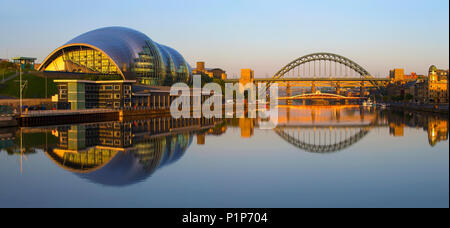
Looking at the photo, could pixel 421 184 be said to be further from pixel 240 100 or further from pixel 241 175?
pixel 240 100

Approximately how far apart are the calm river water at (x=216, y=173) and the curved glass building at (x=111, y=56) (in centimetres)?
5190

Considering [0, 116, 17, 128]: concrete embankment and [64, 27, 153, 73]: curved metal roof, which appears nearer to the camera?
[0, 116, 17, 128]: concrete embankment

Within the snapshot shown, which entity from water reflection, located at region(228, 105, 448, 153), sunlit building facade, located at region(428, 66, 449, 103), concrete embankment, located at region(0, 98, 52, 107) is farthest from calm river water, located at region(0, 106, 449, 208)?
sunlit building facade, located at region(428, 66, 449, 103)

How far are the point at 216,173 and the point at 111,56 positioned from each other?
219ft

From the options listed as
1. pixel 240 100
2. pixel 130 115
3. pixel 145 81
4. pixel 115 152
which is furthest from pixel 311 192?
pixel 240 100

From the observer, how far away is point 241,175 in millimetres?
17953

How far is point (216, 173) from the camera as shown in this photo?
1842 cm

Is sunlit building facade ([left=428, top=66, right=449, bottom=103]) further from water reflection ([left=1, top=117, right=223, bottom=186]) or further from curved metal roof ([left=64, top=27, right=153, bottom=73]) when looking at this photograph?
water reflection ([left=1, top=117, right=223, bottom=186])

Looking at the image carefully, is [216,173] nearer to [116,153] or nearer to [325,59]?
[116,153]

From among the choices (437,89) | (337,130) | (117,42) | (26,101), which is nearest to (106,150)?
(337,130)

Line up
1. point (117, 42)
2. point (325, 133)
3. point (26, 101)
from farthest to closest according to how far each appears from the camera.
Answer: point (117, 42) < point (26, 101) < point (325, 133)

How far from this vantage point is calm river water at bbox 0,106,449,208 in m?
13.8

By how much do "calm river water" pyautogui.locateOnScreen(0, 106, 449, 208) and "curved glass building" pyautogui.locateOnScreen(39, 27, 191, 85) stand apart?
170 ft
